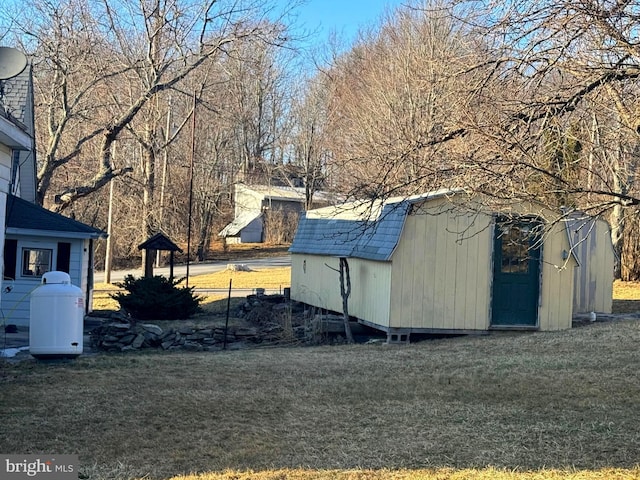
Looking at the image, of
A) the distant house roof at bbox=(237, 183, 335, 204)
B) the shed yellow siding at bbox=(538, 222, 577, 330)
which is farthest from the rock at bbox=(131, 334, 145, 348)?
the distant house roof at bbox=(237, 183, 335, 204)

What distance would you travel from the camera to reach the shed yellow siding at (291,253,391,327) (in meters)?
14.0

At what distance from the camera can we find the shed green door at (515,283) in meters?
14.2

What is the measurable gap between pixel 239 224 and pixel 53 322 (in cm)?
3905

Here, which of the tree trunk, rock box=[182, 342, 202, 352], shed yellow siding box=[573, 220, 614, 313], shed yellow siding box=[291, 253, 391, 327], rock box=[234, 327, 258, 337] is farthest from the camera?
shed yellow siding box=[573, 220, 614, 313]

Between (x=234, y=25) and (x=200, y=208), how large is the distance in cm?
2275

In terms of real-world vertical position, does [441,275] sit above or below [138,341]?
above

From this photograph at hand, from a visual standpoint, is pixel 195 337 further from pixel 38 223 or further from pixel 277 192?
pixel 277 192

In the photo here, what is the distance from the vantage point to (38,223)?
16.2 m

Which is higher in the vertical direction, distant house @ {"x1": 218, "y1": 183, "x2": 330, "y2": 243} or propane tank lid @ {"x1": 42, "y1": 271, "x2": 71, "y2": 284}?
distant house @ {"x1": 218, "y1": 183, "x2": 330, "y2": 243}

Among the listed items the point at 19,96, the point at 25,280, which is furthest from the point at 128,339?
the point at 19,96

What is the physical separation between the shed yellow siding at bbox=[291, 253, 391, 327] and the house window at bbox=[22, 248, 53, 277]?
19.8 feet

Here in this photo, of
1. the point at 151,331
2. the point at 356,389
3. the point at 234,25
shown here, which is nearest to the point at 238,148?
the point at 234,25

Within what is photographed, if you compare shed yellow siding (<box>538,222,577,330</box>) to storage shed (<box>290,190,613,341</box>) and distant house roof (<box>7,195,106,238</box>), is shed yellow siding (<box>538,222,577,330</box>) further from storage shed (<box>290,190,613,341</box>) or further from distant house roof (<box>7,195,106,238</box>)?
distant house roof (<box>7,195,106,238</box>)

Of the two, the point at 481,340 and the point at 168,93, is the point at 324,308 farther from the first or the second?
the point at 168,93
